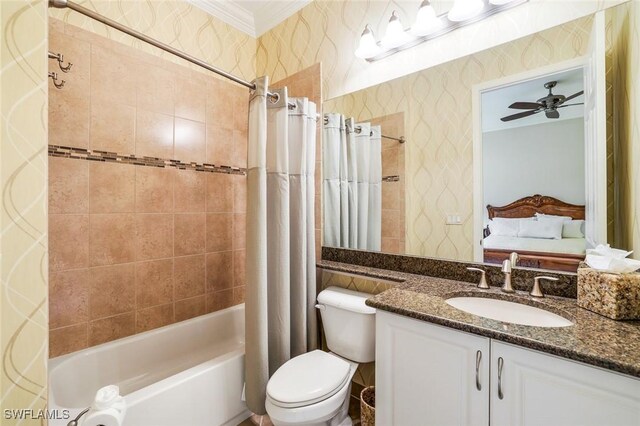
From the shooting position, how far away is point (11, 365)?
0.83 meters

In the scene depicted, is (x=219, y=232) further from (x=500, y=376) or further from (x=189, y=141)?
(x=500, y=376)

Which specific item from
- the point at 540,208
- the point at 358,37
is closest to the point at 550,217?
the point at 540,208

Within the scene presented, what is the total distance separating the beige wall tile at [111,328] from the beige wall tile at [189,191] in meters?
0.75

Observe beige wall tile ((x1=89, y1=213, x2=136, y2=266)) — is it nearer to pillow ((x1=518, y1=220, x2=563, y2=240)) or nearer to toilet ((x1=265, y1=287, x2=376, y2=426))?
toilet ((x1=265, y1=287, x2=376, y2=426))

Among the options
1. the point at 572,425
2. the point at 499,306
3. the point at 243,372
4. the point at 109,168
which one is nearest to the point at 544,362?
the point at 572,425

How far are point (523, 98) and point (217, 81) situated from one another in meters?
2.02

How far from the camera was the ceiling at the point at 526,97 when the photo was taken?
4.00 ft

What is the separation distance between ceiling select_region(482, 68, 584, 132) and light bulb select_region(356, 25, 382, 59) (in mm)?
703

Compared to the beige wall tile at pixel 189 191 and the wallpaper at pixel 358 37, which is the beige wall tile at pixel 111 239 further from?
the wallpaper at pixel 358 37

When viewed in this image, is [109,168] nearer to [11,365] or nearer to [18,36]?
[18,36]

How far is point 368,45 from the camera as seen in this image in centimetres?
177

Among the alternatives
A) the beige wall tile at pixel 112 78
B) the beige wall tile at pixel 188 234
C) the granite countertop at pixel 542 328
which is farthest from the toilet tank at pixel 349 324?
the beige wall tile at pixel 112 78

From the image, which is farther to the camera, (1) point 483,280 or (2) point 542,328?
(1) point 483,280

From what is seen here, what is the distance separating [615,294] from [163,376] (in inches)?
90.6
